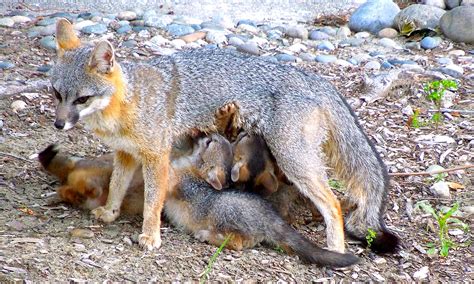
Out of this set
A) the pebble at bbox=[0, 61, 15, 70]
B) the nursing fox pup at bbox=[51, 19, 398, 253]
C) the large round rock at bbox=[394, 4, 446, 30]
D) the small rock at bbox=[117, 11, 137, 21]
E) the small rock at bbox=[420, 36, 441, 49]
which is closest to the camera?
the nursing fox pup at bbox=[51, 19, 398, 253]

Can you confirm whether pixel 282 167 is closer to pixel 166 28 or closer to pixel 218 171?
pixel 218 171

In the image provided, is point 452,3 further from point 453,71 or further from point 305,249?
point 305,249

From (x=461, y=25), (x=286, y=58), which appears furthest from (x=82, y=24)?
(x=461, y=25)

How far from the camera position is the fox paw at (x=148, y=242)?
538cm

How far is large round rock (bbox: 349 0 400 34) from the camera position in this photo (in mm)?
11016

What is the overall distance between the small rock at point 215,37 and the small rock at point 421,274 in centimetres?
517

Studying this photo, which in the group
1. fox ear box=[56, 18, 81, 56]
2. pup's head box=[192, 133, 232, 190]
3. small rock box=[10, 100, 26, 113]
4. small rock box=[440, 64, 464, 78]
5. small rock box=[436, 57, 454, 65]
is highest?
fox ear box=[56, 18, 81, 56]

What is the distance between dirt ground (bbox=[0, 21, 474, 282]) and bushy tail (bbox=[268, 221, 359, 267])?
8 centimetres

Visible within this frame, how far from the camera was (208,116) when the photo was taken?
19.6ft

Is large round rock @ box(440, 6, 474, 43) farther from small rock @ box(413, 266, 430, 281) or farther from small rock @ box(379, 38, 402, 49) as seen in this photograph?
small rock @ box(413, 266, 430, 281)

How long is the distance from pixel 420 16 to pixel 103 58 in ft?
22.0

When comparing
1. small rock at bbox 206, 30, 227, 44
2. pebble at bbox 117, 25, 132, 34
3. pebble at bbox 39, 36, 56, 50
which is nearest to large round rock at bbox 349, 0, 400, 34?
small rock at bbox 206, 30, 227, 44

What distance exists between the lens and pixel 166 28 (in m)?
10.4

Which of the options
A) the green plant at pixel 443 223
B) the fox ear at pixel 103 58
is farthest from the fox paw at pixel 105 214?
the green plant at pixel 443 223
